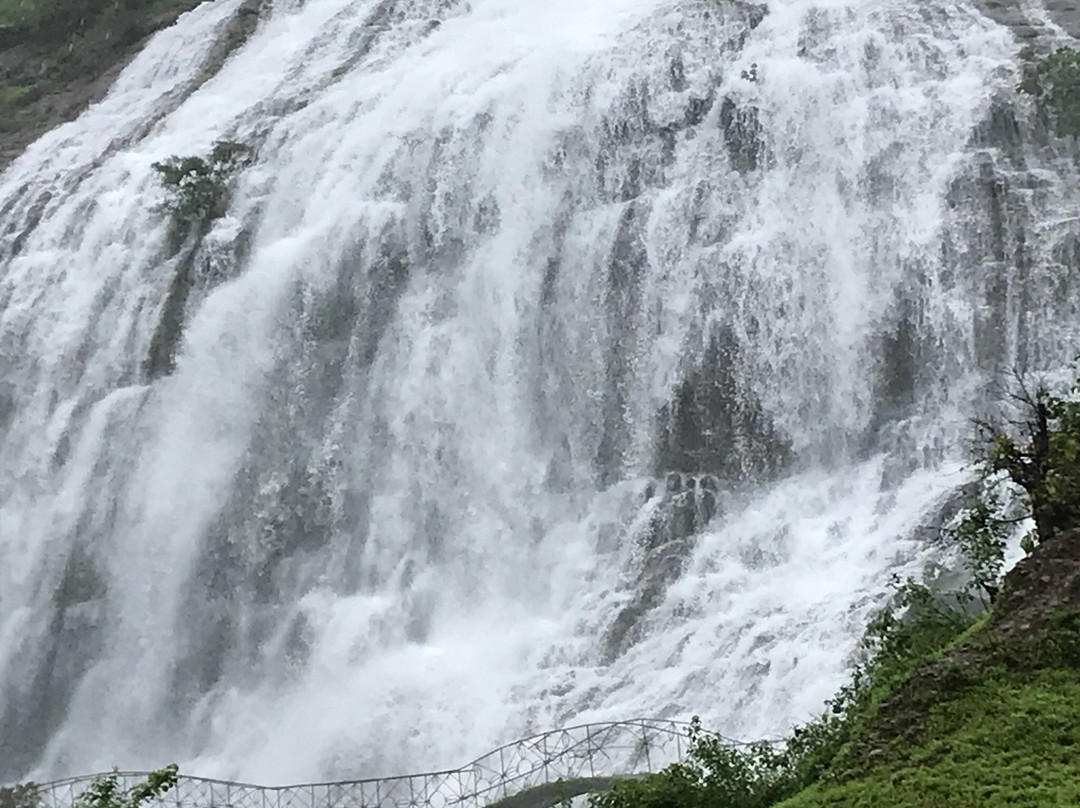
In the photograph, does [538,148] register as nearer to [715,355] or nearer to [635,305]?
[635,305]

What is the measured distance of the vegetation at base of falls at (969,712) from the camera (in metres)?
5.72

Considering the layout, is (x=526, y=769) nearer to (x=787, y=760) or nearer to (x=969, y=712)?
(x=787, y=760)

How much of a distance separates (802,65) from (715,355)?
5883mm

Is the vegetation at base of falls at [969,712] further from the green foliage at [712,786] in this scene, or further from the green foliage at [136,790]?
the green foliage at [136,790]

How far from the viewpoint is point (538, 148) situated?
68.6 ft

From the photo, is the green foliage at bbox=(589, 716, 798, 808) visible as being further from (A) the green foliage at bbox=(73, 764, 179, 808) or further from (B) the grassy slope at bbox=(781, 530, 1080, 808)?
(A) the green foliage at bbox=(73, 764, 179, 808)

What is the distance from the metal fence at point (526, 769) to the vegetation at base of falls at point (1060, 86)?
10.8 metres

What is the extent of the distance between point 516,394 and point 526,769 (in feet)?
21.2

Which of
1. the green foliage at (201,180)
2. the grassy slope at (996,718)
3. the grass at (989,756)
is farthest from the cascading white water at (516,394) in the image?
the grass at (989,756)

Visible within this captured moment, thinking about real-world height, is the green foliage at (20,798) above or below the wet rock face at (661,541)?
above

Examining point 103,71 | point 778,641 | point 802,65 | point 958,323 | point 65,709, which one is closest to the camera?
point 778,641

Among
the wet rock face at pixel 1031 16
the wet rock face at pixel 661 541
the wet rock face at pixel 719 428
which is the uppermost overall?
the wet rock face at pixel 1031 16

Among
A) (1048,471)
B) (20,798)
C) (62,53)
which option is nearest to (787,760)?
(1048,471)

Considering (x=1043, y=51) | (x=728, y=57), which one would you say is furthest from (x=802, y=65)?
(x=1043, y=51)
